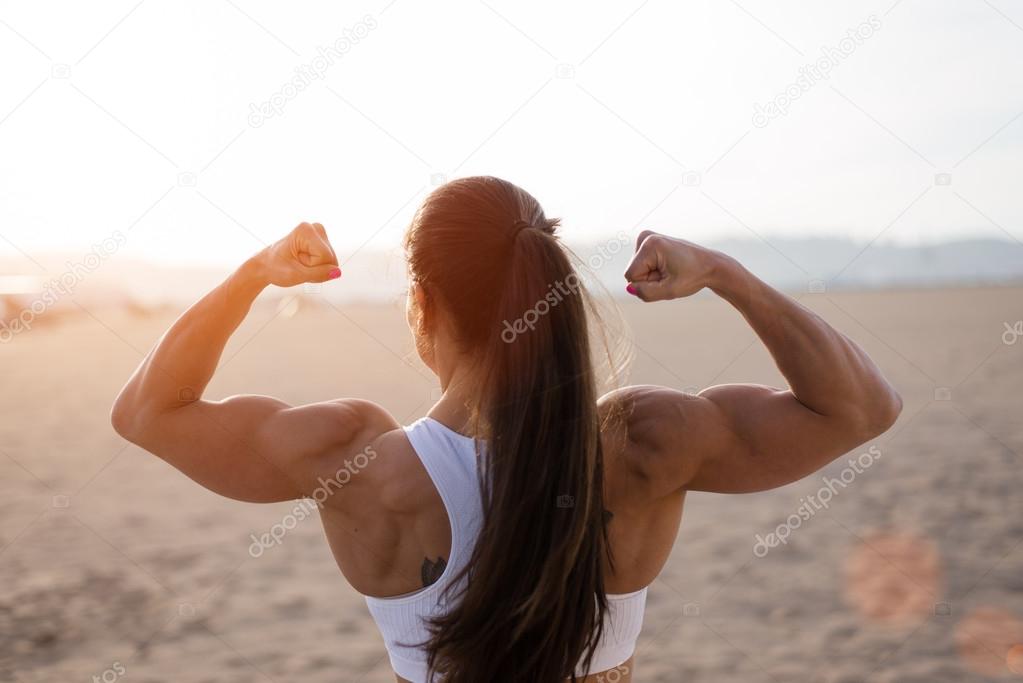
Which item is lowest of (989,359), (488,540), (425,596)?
(425,596)

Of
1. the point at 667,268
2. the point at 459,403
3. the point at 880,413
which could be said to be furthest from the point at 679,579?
the point at 667,268

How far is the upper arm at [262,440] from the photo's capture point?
1690 millimetres

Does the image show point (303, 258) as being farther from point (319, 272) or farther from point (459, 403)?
point (459, 403)

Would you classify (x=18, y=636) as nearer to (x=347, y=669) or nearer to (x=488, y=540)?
(x=347, y=669)

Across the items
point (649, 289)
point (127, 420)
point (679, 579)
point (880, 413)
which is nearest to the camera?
point (649, 289)

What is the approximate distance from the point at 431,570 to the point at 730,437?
60 centimetres

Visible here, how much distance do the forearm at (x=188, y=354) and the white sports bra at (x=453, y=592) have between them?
1.40ft

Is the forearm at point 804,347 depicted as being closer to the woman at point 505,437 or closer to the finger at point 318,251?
the woman at point 505,437

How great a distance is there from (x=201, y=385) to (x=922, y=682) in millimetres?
3988

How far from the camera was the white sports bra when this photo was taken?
1657 mm

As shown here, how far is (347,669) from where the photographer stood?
475 cm

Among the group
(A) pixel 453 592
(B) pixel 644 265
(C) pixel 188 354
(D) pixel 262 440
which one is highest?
(B) pixel 644 265

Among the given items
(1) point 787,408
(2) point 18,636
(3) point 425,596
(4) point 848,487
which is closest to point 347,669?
(2) point 18,636

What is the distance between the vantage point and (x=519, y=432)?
1618mm
